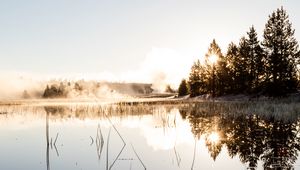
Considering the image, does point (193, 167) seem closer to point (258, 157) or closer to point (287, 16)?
point (258, 157)

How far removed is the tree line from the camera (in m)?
50.8

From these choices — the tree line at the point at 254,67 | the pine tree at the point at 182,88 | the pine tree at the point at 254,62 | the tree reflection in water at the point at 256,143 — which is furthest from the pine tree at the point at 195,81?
the tree reflection in water at the point at 256,143

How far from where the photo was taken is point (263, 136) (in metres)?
13.6

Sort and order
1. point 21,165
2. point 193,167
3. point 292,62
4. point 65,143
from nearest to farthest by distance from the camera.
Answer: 1. point 193,167
2. point 21,165
3. point 65,143
4. point 292,62

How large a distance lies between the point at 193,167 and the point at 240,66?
183ft

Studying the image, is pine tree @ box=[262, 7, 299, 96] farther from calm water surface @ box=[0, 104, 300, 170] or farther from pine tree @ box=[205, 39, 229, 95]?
calm water surface @ box=[0, 104, 300, 170]

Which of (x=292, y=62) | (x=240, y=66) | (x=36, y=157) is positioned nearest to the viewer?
(x=36, y=157)

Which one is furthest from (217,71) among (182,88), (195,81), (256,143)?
Result: (256,143)

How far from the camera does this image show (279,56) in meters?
51.2

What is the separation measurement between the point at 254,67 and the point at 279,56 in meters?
8.80

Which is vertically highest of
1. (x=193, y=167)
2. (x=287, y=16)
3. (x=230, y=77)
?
(x=287, y=16)

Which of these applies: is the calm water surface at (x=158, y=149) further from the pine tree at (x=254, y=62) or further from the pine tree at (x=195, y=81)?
the pine tree at (x=195, y=81)

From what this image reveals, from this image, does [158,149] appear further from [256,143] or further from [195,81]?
[195,81]

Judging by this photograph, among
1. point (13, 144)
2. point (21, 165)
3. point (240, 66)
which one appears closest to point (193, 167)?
point (21, 165)
